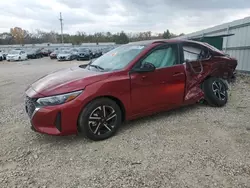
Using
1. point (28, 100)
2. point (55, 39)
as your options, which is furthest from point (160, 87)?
point (55, 39)

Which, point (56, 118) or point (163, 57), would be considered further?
point (163, 57)

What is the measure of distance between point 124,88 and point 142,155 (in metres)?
1.11

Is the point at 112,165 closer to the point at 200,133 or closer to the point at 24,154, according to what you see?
the point at 24,154

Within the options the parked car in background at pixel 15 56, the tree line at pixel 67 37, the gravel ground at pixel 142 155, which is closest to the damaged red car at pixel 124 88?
the gravel ground at pixel 142 155

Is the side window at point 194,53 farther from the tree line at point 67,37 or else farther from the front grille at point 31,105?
the tree line at point 67,37

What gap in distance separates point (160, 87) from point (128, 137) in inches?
42.5

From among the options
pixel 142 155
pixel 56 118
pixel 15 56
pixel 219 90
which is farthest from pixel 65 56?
pixel 142 155

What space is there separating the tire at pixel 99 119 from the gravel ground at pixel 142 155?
0.14m

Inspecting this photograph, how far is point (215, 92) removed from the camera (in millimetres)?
4684

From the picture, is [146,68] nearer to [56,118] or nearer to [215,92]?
→ [56,118]

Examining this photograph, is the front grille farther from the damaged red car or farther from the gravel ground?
the gravel ground

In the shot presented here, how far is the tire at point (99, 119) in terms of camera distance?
10.6ft

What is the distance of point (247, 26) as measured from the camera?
27.2 feet

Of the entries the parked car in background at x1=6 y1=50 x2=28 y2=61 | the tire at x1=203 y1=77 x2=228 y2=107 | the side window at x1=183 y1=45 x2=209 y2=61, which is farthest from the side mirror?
the parked car in background at x1=6 y1=50 x2=28 y2=61
